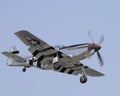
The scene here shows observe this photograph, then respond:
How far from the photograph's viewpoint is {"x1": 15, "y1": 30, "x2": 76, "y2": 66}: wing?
35.2m

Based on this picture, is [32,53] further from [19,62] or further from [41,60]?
[19,62]

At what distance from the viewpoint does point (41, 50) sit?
3662cm

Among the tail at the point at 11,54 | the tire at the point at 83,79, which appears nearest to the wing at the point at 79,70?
the tire at the point at 83,79

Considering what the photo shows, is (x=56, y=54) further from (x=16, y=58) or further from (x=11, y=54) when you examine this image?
(x=11, y=54)

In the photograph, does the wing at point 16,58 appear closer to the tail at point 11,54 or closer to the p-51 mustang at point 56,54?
the tail at point 11,54

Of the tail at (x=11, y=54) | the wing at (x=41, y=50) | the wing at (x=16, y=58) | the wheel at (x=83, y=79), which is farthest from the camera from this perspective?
the tail at (x=11, y=54)

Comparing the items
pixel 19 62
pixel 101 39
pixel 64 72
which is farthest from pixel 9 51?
pixel 101 39

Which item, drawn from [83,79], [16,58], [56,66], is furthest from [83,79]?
[16,58]

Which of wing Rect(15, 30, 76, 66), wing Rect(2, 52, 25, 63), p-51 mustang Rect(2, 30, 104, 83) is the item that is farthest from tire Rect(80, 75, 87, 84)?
wing Rect(2, 52, 25, 63)

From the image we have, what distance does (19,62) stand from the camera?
42.3 m

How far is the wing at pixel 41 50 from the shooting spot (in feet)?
116

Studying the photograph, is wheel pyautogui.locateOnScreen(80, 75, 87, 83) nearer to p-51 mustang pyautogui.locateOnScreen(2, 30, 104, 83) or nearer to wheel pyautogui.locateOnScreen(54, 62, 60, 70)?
p-51 mustang pyautogui.locateOnScreen(2, 30, 104, 83)

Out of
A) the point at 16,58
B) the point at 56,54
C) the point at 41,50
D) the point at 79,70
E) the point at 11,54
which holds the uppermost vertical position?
the point at 11,54

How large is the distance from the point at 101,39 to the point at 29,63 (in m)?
6.86
